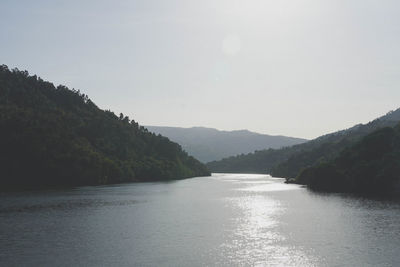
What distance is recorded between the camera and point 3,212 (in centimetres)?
8806

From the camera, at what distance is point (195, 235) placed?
6550 cm

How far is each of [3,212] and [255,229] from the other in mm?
56423

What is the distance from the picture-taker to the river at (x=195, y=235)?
50000mm

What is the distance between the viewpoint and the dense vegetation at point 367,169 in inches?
6132

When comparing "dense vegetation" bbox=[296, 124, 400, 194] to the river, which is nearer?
the river

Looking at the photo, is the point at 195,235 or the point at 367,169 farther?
the point at 367,169

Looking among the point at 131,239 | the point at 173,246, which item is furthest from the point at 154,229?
the point at 173,246

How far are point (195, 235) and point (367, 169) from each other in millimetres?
121575

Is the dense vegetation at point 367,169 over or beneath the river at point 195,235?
over

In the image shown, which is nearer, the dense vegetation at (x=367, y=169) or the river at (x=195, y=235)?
the river at (x=195, y=235)

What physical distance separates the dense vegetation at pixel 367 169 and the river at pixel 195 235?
55.1 meters

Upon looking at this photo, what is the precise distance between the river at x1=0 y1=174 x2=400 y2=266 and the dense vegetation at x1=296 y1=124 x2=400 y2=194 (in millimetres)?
55070

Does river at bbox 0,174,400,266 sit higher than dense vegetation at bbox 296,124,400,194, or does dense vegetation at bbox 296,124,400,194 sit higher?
dense vegetation at bbox 296,124,400,194

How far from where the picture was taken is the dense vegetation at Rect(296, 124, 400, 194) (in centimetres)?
15575
